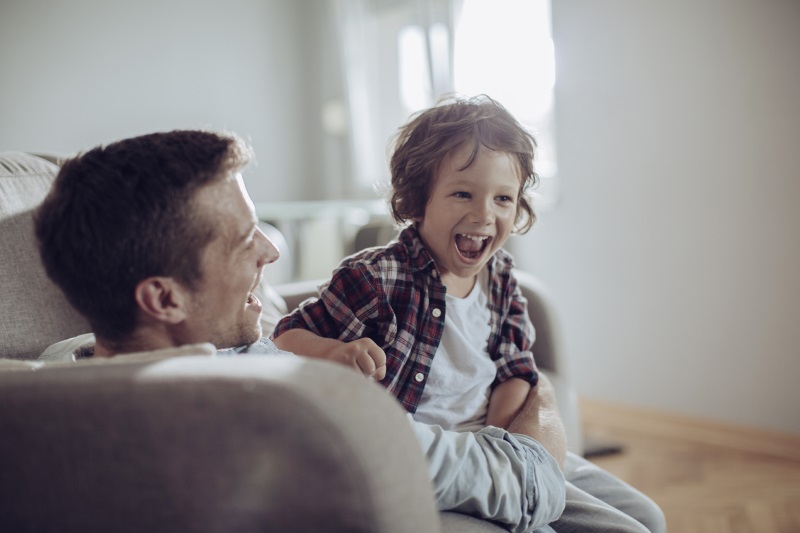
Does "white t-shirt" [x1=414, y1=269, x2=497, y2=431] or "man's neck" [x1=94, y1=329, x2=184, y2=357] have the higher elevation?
"man's neck" [x1=94, y1=329, x2=184, y2=357]

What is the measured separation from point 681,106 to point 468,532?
2.23 m

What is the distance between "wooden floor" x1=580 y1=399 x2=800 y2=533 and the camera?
200 cm

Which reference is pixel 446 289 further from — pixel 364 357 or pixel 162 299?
pixel 162 299

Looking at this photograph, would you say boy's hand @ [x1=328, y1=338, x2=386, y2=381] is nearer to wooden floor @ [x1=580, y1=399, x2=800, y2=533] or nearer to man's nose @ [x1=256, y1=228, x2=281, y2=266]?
man's nose @ [x1=256, y1=228, x2=281, y2=266]

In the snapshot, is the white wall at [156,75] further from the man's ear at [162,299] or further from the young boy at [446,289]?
the man's ear at [162,299]

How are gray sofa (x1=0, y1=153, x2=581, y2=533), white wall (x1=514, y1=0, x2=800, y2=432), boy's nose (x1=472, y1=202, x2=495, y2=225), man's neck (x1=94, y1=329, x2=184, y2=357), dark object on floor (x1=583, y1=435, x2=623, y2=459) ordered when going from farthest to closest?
dark object on floor (x1=583, y1=435, x2=623, y2=459) < white wall (x1=514, y1=0, x2=800, y2=432) < boy's nose (x1=472, y1=202, x2=495, y2=225) < man's neck (x1=94, y1=329, x2=184, y2=357) < gray sofa (x1=0, y1=153, x2=581, y2=533)

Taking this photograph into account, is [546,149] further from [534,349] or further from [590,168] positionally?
[534,349]

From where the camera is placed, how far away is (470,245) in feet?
3.85

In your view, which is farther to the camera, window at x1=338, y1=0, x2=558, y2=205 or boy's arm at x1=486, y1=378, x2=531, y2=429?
window at x1=338, y1=0, x2=558, y2=205

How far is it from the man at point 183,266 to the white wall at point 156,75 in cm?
236

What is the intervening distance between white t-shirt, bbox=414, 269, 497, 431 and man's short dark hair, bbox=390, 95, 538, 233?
209 mm

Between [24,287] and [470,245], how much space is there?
0.75 m

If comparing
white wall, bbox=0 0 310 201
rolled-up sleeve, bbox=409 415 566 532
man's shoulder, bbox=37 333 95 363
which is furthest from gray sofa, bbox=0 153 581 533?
white wall, bbox=0 0 310 201

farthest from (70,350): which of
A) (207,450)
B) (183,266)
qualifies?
(207,450)
